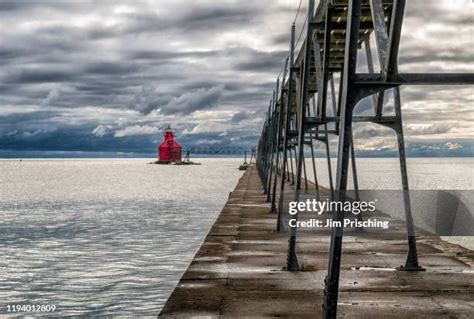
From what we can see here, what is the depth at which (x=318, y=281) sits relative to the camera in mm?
12078

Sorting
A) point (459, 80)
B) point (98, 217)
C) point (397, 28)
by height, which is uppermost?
point (397, 28)

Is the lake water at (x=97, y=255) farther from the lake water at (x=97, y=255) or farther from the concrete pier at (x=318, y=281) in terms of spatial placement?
the concrete pier at (x=318, y=281)

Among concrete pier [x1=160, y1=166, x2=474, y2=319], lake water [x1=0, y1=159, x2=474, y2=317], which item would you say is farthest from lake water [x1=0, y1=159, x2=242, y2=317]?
concrete pier [x1=160, y1=166, x2=474, y2=319]

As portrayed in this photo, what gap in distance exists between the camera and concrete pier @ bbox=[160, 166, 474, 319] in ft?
32.0

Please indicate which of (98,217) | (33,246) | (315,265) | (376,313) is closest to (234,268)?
(315,265)

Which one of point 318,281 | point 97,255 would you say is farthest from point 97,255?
point 318,281

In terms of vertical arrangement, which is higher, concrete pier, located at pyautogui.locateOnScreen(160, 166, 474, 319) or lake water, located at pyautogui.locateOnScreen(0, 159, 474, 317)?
concrete pier, located at pyautogui.locateOnScreen(160, 166, 474, 319)

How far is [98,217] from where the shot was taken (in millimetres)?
40219

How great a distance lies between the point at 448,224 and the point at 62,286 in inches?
974

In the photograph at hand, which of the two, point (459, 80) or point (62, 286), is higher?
point (459, 80)

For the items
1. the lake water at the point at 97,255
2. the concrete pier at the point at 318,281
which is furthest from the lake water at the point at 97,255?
the concrete pier at the point at 318,281

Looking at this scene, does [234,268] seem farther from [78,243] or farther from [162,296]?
[78,243]

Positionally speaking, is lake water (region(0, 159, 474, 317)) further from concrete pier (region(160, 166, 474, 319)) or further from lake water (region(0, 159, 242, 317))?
concrete pier (region(160, 166, 474, 319))

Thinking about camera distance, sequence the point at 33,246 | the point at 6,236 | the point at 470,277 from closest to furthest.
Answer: the point at 470,277 < the point at 33,246 < the point at 6,236
